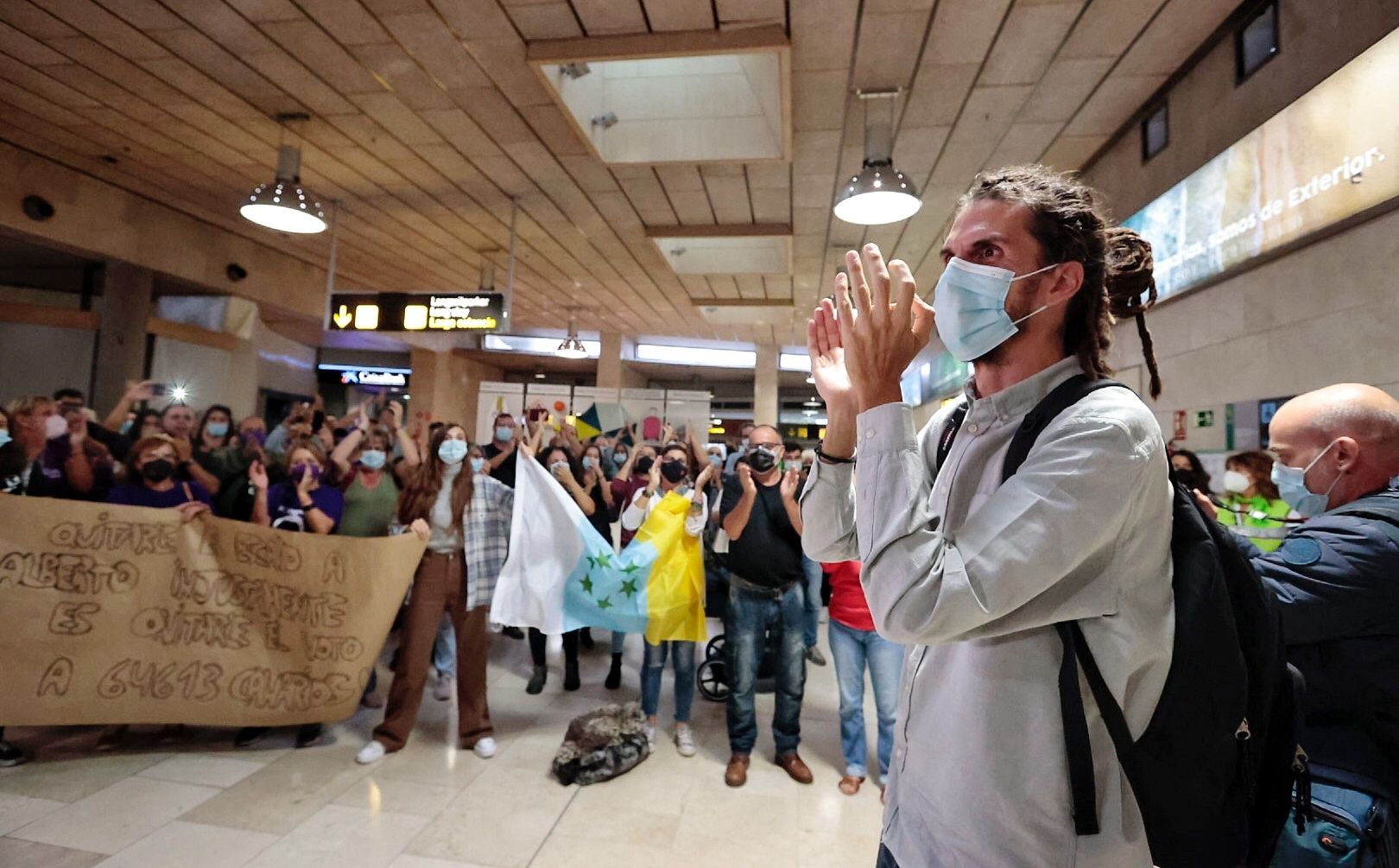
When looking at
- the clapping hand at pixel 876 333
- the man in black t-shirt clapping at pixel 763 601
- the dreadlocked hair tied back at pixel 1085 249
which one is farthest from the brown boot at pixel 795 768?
the clapping hand at pixel 876 333

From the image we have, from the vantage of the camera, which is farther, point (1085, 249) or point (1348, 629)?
point (1348, 629)

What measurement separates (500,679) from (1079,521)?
4774 mm

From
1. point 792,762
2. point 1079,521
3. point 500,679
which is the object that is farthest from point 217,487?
point 1079,521

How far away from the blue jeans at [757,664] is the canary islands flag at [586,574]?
319mm

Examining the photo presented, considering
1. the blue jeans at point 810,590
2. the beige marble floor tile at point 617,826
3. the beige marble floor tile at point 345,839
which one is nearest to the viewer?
the beige marble floor tile at point 345,839

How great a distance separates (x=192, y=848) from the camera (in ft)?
8.70

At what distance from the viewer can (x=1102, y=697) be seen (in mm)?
832

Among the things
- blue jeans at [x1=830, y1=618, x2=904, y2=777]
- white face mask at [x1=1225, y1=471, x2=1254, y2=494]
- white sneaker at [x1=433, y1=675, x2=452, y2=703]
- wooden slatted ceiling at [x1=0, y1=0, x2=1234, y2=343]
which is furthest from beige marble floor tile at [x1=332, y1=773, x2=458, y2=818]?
white face mask at [x1=1225, y1=471, x2=1254, y2=494]

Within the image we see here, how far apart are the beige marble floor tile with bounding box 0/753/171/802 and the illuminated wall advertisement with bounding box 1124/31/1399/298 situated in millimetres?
6445

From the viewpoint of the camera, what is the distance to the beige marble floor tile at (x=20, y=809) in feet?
8.97

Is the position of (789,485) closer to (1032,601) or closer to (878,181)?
(878,181)

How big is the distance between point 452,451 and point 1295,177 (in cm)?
476

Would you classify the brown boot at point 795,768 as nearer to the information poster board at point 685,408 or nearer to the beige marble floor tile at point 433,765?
the beige marble floor tile at point 433,765

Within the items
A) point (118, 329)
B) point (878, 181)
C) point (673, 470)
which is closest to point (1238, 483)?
point (878, 181)
